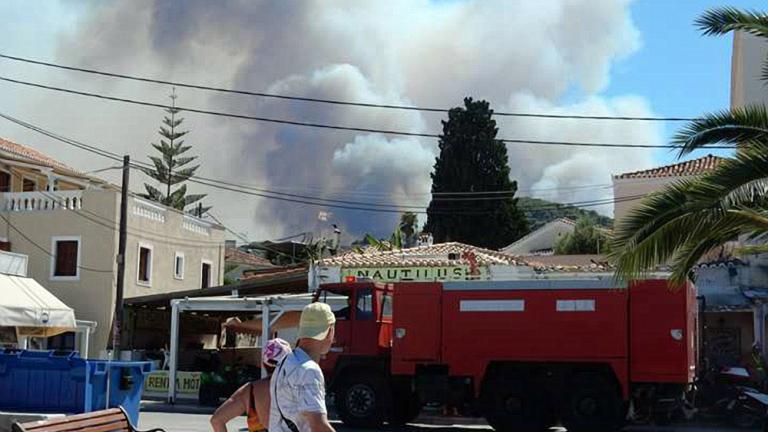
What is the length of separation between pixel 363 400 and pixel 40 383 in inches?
305

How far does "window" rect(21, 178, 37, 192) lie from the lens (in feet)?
120

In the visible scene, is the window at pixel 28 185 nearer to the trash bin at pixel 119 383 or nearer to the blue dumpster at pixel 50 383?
the trash bin at pixel 119 383

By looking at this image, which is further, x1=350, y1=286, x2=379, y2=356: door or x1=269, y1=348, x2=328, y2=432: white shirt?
x1=350, y1=286, x2=379, y2=356: door

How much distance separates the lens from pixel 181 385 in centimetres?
2645

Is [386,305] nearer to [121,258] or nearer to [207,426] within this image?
[207,426]

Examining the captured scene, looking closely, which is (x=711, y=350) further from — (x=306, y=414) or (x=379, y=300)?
(x=306, y=414)

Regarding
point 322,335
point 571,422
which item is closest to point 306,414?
point 322,335

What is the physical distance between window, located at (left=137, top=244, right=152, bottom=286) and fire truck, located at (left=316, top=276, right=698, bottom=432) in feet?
56.6

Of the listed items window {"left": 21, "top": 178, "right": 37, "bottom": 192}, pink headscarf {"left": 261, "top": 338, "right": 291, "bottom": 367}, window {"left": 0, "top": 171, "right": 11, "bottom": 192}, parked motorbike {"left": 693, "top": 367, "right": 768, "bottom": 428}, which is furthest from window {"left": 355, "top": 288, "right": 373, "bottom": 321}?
window {"left": 21, "top": 178, "right": 37, "bottom": 192}

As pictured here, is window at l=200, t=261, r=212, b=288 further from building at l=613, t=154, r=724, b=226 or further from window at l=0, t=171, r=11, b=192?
building at l=613, t=154, r=724, b=226

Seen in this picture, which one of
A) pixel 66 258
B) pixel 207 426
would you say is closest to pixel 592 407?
pixel 207 426

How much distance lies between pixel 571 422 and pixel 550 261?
742 inches

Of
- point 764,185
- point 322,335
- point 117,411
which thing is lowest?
point 117,411

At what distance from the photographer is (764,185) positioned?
12438 mm
